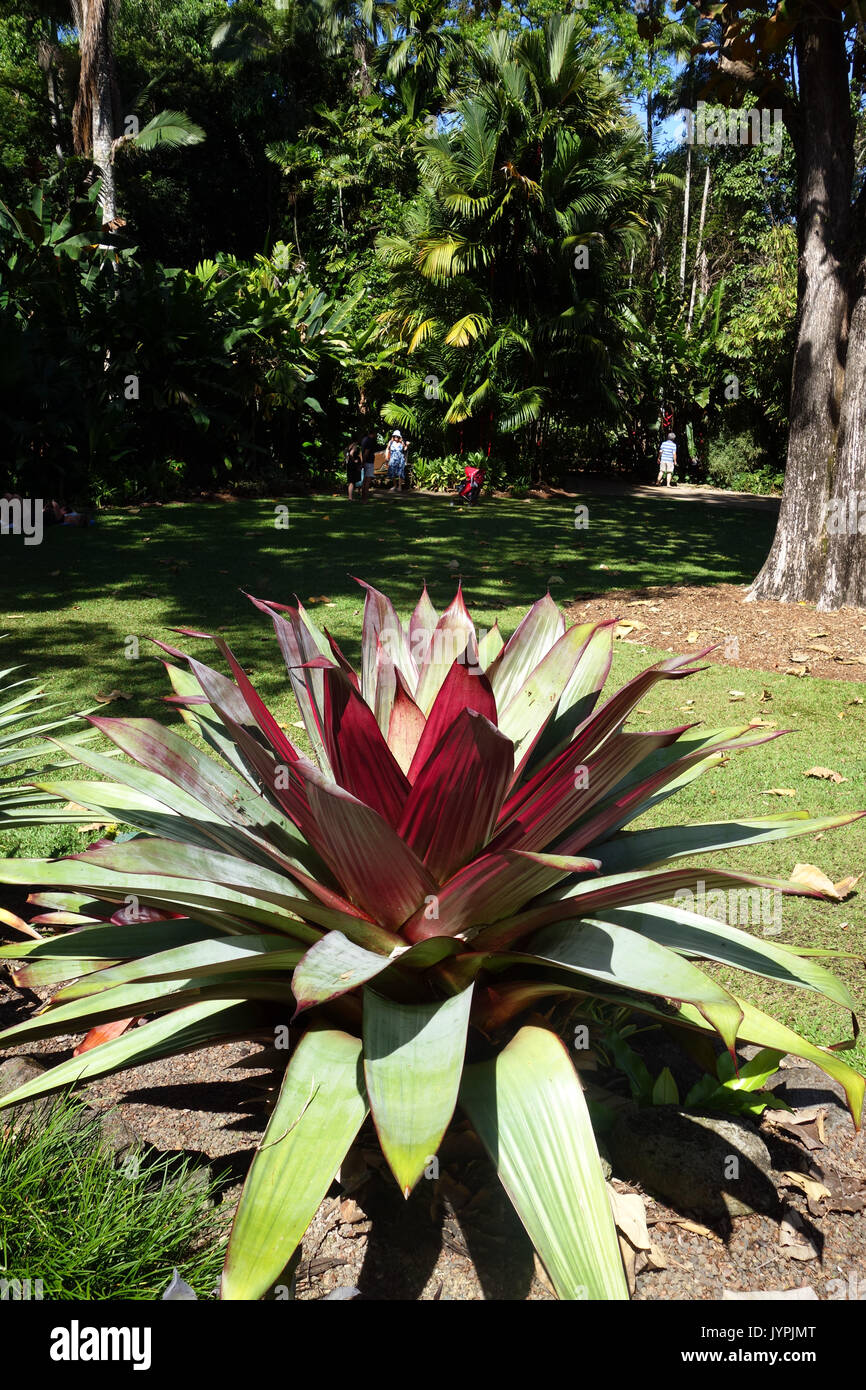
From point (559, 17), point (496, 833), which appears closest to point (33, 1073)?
point (496, 833)

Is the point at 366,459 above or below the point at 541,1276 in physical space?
above

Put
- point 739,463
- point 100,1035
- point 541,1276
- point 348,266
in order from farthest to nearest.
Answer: point 348,266, point 739,463, point 100,1035, point 541,1276

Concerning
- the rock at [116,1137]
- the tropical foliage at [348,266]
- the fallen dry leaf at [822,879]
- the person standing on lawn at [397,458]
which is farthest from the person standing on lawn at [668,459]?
the rock at [116,1137]

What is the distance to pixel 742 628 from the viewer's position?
790cm

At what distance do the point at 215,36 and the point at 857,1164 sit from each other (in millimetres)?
40845

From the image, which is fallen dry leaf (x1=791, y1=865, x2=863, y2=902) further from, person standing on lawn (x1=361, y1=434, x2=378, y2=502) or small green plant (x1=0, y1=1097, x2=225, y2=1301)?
person standing on lawn (x1=361, y1=434, x2=378, y2=502)

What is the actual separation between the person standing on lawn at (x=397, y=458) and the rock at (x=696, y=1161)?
18518mm

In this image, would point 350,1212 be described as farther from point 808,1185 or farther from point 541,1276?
point 808,1185

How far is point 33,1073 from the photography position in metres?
2.32

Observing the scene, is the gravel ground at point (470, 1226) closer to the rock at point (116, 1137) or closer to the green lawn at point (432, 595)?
the rock at point (116, 1137)

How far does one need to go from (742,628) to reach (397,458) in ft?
42.8

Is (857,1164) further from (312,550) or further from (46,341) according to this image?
(46,341)

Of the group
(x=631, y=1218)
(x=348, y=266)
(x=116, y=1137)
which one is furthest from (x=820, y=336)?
(x=348, y=266)

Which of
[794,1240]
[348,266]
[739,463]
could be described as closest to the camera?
[794,1240]
